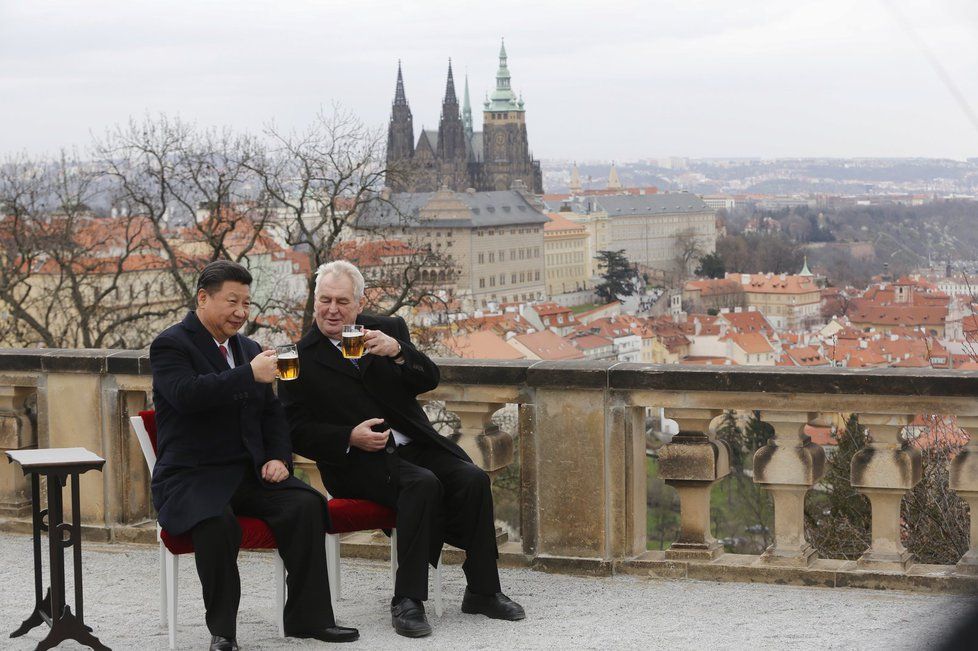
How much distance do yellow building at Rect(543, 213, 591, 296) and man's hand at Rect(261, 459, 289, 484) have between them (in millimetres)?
124206

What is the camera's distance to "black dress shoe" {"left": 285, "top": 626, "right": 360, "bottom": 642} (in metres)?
3.53

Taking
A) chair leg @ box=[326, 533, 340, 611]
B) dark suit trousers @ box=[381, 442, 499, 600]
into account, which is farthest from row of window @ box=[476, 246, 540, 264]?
dark suit trousers @ box=[381, 442, 499, 600]

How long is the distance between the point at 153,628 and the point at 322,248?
858 inches

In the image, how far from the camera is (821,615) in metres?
3.70

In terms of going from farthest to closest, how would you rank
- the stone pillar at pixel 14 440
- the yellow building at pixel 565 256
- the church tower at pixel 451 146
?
the church tower at pixel 451 146 → the yellow building at pixel 565 256 → the stone pillar at pixel 14 440

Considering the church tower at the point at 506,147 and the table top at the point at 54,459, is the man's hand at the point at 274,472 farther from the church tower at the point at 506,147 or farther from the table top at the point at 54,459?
the church tower at the point at 506,147

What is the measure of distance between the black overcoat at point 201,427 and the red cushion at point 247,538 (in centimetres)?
5

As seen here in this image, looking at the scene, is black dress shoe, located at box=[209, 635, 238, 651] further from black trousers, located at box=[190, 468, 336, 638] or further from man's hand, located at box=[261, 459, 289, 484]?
man's hand, located at box=[261, 459, 289, 484]

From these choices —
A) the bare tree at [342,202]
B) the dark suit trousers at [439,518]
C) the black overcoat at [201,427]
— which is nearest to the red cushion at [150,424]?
the black overcoat at [201,427]

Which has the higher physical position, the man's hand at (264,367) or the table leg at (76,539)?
the man's hand at (264,367)

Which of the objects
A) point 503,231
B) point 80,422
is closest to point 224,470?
point 80,422

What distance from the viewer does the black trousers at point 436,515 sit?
3.64 metres

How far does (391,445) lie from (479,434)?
62cm

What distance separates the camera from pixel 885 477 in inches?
153
